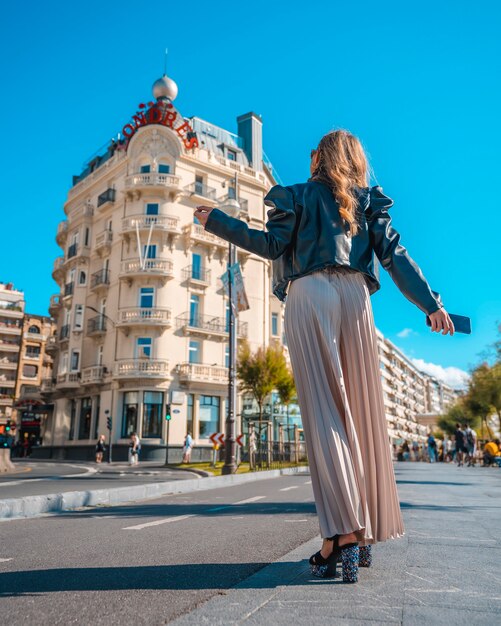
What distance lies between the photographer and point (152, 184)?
37.0 m

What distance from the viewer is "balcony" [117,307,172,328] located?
1372 inches

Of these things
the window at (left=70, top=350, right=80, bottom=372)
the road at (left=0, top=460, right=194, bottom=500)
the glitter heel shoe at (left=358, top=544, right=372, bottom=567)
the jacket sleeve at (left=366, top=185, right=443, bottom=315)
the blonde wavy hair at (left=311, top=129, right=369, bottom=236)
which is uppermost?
the window at (left=70, top=350, right=80, bottom=372)

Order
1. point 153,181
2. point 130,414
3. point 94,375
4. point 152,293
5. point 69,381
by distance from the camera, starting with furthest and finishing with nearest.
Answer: point 69,381 < point 153,181 < point 152,293 < point 94,375 < point 130,414

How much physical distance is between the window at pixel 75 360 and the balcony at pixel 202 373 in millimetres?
9286

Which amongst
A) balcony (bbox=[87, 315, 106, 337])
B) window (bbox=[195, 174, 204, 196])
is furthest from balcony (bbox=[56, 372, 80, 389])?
window (bbox=[195, 174, 204, 196])

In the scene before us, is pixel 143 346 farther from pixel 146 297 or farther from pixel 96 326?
pixel 96 326

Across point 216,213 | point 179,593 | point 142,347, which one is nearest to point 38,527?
point 179,593

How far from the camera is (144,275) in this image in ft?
118

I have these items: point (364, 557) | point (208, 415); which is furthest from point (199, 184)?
point (364, 557)

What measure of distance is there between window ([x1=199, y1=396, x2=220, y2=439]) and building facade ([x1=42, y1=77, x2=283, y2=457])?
0.23 ft

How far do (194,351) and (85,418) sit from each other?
9.26m

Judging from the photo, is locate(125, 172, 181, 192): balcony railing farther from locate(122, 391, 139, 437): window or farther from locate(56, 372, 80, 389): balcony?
locate(122, 391, 139, 437): window

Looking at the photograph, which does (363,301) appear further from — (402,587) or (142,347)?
(142,347)

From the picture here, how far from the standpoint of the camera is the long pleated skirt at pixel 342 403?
2.44m
